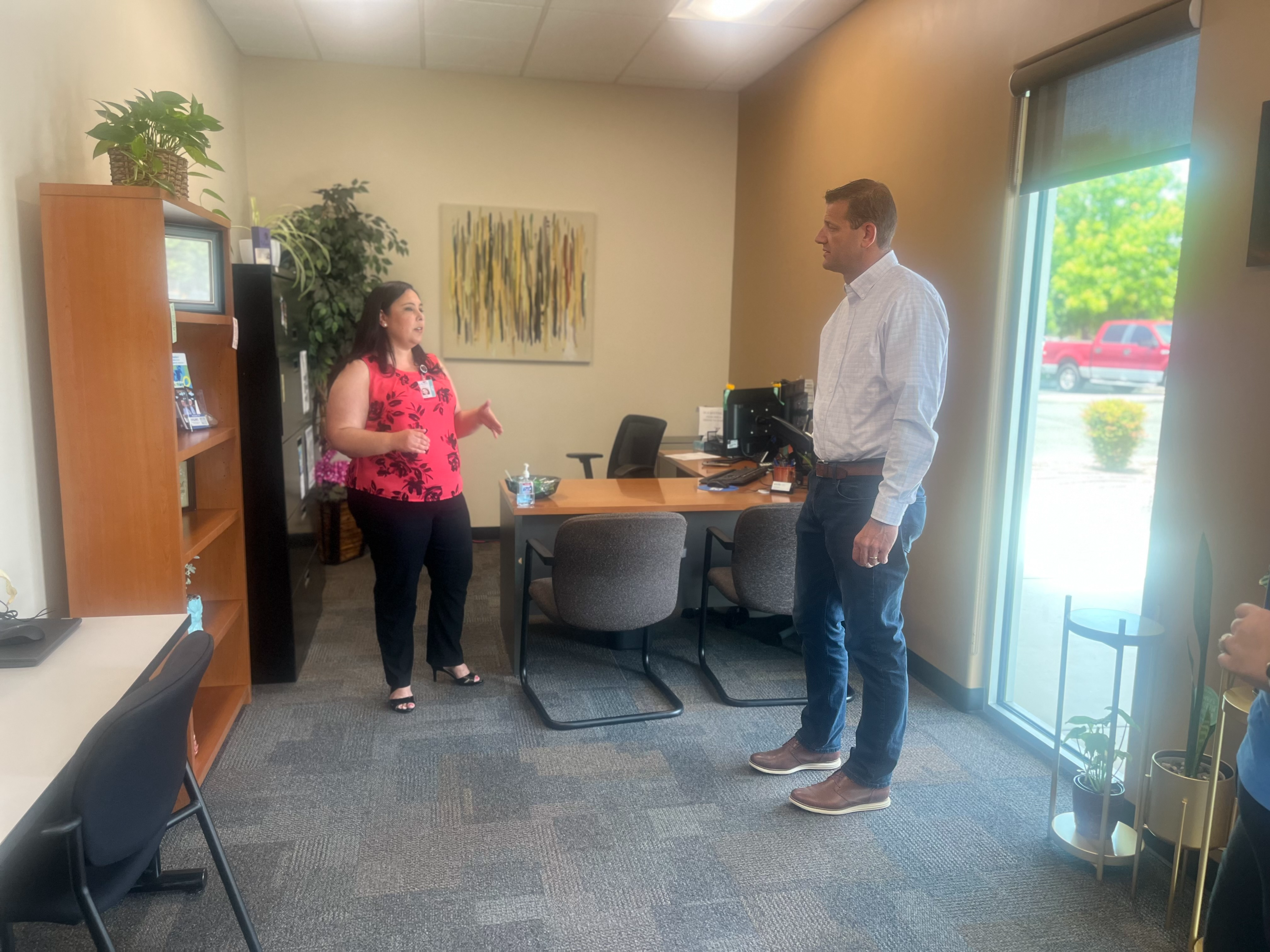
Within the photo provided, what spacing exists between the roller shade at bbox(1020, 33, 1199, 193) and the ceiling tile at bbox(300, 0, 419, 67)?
2743mm

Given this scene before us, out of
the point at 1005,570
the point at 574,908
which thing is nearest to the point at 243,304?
the point at 574,908

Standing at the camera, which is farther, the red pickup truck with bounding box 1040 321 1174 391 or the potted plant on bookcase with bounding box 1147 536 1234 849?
the red pickup truck with bounding box 1040 321 1174 391

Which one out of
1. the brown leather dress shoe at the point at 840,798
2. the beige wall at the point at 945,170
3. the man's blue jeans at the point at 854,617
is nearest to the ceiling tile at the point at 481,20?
the beige wall at the point at 945,170

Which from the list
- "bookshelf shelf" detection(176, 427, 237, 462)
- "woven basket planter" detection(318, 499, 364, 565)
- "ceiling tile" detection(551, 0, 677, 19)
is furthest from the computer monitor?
"woven basket planter" detection(318, 499, 364, 565)

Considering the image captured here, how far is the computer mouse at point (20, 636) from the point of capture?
1718mm

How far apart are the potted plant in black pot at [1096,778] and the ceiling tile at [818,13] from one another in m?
3.07

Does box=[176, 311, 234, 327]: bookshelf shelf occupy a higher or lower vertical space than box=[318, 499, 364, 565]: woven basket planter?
higher

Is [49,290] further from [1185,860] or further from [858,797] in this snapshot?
[1185,860]

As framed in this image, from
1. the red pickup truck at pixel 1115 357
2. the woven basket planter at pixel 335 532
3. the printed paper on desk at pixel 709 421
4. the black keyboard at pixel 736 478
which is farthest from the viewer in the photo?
the woven basket planter at pixel 335 532

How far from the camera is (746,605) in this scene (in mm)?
3043

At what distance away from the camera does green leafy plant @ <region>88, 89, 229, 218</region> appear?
2215 millimetres

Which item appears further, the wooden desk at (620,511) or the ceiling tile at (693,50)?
the ceiling tile at (693,50)

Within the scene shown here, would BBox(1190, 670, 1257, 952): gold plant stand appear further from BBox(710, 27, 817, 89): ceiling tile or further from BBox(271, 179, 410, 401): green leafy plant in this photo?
BBox(271, 179, 410, 401): green leafy plant

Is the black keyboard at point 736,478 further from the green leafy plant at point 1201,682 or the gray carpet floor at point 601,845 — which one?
the green leafy plant at point 1201,682
